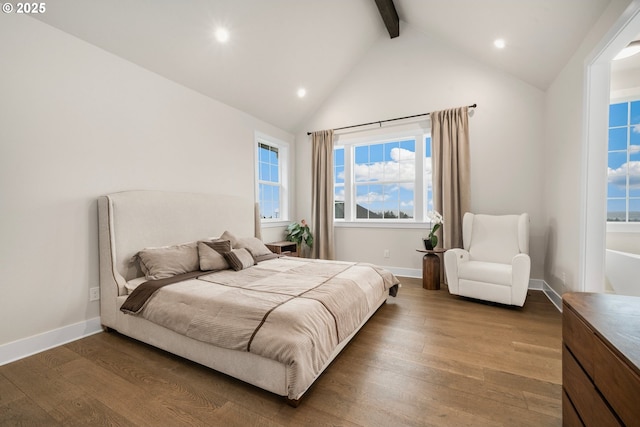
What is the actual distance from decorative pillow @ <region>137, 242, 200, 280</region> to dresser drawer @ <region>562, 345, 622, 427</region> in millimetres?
2782

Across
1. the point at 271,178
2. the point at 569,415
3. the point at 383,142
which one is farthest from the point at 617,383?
the point at 271,178

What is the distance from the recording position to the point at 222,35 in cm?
296

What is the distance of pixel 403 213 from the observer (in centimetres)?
449

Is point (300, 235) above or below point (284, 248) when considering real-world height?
above

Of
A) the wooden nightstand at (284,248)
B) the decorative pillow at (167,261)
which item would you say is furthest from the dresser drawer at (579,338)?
the wooden nightstand at (284,248)

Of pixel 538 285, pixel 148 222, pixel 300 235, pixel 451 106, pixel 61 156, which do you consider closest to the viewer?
pixel 61 156

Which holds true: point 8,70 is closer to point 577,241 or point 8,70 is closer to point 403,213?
point 403,213

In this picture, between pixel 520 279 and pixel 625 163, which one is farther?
pixel 625 163

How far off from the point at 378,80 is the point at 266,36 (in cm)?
208

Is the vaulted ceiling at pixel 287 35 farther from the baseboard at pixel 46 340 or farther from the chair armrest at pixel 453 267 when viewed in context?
the baseboard at pixel 46 340

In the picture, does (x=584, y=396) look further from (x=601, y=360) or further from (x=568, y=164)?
(x=568, y=164)

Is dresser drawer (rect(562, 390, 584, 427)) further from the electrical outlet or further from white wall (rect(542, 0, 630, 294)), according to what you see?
the electrical outlet

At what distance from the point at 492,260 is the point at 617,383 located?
286 centimetres

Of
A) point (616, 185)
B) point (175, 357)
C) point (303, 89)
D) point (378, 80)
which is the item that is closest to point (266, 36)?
point (303, 89)
